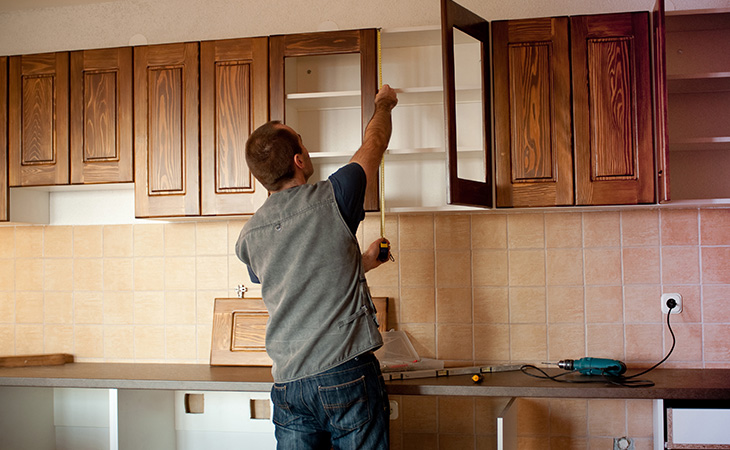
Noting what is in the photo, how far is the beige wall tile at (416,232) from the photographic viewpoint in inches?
107

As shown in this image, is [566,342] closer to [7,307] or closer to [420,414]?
[420,414]

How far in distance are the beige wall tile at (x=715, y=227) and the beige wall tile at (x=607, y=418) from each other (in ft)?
2.43

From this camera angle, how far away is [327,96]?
2.54 meters

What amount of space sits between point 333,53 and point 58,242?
5.21ft

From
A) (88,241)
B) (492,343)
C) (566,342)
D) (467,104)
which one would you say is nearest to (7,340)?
(88,241)

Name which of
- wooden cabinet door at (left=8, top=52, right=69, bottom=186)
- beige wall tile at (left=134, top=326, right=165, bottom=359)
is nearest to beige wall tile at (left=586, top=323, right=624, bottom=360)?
beige wall tile at (left=134, top=326, right=165, bottom=359)

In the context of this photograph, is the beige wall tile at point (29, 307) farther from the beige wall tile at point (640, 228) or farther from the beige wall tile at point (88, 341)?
the beige wall tile at point (640, 228)

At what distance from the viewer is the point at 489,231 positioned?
2674 millimetres

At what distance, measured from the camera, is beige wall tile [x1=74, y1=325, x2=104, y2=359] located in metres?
2.94

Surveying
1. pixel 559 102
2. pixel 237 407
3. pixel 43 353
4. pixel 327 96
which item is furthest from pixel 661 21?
pixel 43 353

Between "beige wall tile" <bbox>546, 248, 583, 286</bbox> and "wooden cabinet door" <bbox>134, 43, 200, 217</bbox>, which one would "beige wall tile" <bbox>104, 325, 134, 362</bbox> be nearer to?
"wooden cabinet door" <bbox>134, 43, 200, 217</bbox>

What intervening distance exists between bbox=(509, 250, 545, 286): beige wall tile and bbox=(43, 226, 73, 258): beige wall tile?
202 centimetres

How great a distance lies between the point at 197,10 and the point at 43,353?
1.74 metres

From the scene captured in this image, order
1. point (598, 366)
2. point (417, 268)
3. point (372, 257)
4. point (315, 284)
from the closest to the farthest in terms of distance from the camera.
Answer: point (315, 284) → point (372, 257) → point (598, 366) → point (417, 268)
